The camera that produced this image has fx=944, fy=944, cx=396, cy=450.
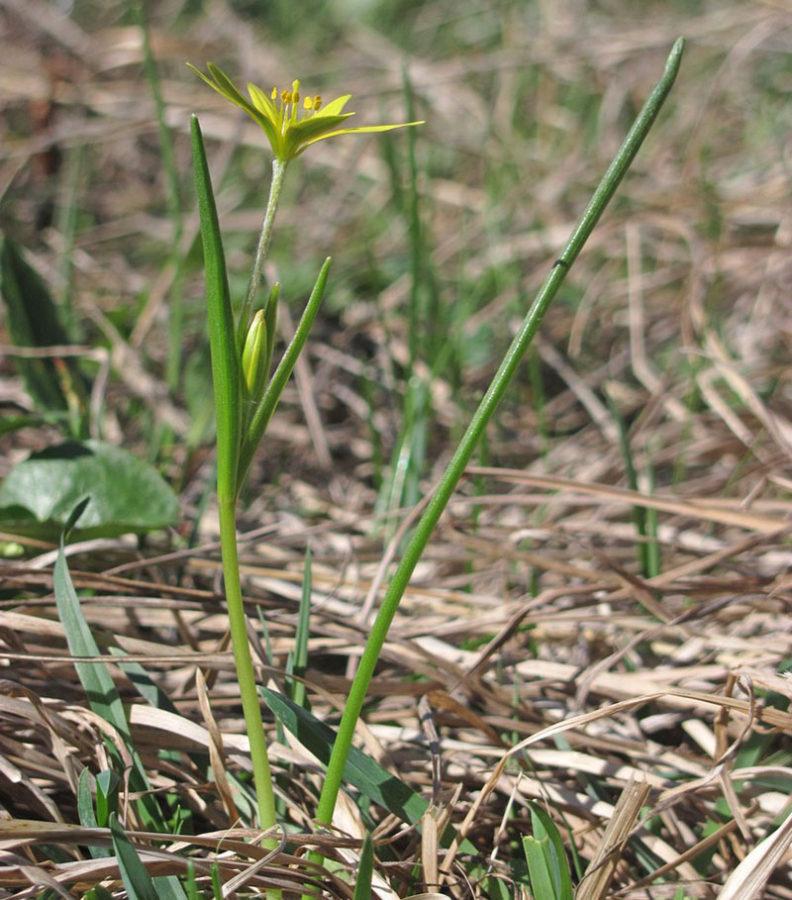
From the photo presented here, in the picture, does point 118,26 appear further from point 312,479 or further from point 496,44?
point 312,479

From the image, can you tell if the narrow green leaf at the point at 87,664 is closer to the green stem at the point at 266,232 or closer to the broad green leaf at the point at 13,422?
the green stem at the point at 266,232

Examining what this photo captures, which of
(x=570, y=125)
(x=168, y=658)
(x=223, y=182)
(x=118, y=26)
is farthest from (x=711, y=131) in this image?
(x=168, y=658)

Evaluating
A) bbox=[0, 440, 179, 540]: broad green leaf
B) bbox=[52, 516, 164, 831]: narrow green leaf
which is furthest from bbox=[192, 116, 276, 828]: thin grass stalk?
bbox=[0, 440, 179, 540]: broad green leaf

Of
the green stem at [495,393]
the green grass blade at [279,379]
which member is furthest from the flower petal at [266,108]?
the green stem at [495,393]

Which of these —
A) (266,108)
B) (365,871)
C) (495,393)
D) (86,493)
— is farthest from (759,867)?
(86,493)

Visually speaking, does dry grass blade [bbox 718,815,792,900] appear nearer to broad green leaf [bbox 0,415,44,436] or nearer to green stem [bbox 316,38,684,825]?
green stem [bbox 316,38,684,825]
